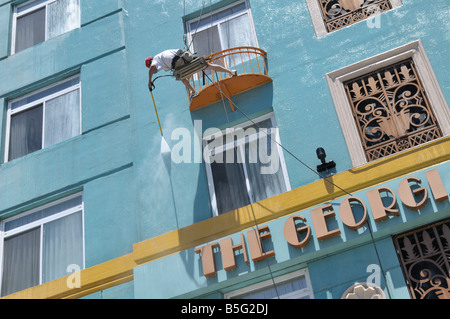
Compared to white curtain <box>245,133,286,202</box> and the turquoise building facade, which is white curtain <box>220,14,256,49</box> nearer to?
the turquoise building facade

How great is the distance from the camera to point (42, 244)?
47.6 ft

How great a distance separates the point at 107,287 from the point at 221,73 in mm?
4492

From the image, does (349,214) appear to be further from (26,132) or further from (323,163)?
(26,132)

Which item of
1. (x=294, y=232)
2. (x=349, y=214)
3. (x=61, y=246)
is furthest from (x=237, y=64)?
(x=61, y=246)

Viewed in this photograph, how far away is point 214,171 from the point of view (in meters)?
13.8

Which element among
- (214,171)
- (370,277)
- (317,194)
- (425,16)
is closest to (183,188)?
(214,171)

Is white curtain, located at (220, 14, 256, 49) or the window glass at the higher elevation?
white curtain, located at (220, 14, 256, 49)

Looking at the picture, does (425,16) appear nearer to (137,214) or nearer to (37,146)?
(137,214)

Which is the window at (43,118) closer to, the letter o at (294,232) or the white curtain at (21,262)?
the white curtain at (21,262)

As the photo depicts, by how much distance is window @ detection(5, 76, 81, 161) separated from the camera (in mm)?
15828

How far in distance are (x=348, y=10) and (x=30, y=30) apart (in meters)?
7.75

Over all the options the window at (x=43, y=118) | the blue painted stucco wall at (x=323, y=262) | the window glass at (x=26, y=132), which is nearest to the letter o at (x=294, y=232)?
the blue painted stucco wall at (x=323, y=262)

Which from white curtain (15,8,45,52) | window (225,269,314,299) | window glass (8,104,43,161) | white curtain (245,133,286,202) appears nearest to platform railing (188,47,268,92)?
white curtain (245,133,286,202)

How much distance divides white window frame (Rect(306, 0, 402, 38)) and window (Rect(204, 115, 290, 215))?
1.92 metres
